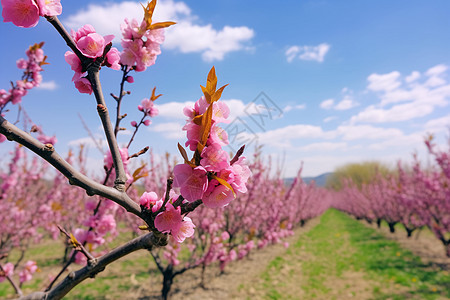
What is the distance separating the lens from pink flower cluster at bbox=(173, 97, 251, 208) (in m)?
0.72

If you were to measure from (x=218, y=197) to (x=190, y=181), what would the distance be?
0.10 m

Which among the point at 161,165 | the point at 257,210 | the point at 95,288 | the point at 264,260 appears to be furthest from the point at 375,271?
the point at 95,288

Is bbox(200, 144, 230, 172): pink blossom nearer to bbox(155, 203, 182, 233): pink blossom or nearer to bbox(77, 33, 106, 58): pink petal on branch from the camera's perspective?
bbox(155, 203, 182, 233): pink blossom

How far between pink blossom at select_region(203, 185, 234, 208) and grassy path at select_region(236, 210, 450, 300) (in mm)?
5788

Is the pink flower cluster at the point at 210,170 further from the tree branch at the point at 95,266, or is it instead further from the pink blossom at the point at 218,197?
the tree branch at the point at 95,266

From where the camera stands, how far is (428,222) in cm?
1023

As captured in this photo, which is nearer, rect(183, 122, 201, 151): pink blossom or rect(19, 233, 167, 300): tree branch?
rect(183, 122, 201, 151): pink blossom

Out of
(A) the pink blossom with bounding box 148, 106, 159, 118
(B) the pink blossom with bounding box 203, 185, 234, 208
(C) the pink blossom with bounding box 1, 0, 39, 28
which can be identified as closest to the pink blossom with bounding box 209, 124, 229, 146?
(B) the pink blossom with bounding box 203, 185, 234, 208

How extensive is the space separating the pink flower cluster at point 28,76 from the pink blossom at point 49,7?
2.77 meters

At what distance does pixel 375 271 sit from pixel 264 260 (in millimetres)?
3363

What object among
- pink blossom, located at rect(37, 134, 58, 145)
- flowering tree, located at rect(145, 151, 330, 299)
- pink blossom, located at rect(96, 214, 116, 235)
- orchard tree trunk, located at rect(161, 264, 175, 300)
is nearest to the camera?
pink blossom, located at rect(96, 214, 116, 235)

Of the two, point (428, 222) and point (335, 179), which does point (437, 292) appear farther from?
point (335, 179)

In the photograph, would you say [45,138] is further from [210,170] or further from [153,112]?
[210,170]

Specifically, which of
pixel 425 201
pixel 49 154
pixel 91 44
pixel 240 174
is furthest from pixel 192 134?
pixel 425 201
